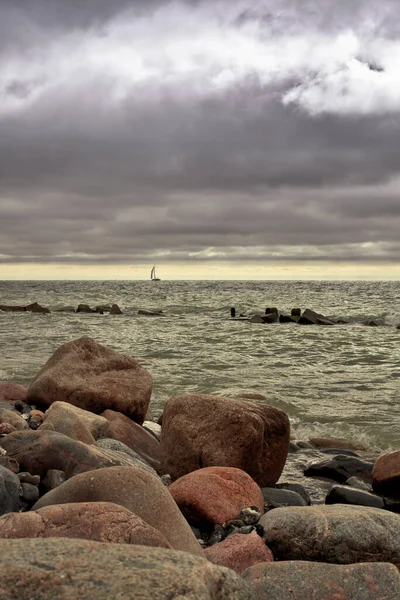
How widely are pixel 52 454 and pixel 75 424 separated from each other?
4.83ft

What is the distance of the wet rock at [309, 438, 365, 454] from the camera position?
824cm

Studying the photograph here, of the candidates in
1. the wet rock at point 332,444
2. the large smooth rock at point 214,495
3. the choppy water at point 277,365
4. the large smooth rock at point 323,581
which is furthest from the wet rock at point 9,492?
the choppy water at point 277,365

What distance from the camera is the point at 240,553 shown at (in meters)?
3.85

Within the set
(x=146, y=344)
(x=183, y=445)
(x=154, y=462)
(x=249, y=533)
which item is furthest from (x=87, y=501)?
(x=146, y=344)

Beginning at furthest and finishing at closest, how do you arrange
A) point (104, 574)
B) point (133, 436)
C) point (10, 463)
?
point (133, 436) → point (10, 463) → point (104, 574)

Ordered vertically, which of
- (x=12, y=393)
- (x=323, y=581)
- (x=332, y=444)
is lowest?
(x=332, y=444)

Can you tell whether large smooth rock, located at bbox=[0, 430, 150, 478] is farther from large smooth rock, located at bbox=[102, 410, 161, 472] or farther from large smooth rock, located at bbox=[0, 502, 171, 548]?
large smooth rock, located at bbox=[102, 410, 161, 472]

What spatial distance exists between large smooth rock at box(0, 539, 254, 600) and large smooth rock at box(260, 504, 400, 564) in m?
1.76

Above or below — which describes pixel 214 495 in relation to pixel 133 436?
above

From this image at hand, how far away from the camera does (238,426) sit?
6.26 metres

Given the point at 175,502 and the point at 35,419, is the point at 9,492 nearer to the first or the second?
the point at 175,502

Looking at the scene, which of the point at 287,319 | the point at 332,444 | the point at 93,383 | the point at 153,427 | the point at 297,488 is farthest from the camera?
the point at 287,319

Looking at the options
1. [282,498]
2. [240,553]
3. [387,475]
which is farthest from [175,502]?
[387,475]

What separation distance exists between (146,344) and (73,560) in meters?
16.8
